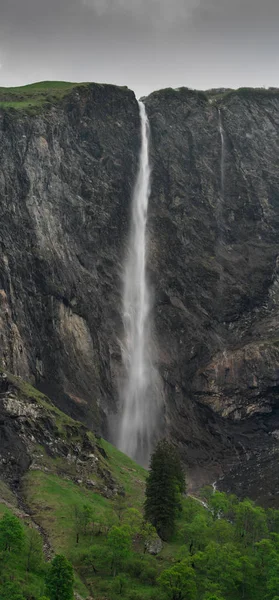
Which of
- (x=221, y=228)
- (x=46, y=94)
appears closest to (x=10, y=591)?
(x=221, y=228)

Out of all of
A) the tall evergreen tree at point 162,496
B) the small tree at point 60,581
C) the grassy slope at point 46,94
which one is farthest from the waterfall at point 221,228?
the small tree at point 60,581

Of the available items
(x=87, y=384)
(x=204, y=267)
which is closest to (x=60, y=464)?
A: (x=87, y=384)

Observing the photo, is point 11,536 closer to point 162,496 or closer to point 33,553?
point 33,553

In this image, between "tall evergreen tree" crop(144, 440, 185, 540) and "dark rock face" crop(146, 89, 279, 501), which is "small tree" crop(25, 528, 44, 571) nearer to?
"tall evergreen tree" crop(144, 440, 185, 540)

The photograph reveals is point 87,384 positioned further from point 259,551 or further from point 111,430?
point 259,551

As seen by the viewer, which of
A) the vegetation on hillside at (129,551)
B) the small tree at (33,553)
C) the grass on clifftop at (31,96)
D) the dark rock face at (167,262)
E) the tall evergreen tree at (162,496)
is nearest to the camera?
the vegetation on hillside at (129,551)

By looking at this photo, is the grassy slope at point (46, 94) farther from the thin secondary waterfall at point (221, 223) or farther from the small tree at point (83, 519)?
the small tree at point (83, 519)
